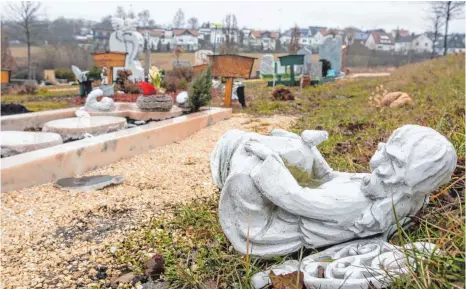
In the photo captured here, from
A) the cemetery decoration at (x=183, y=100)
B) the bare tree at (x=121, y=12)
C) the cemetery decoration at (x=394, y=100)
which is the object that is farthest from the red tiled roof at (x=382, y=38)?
the cemetery decoration at (x=183, y=100)

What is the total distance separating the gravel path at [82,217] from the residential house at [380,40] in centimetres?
7033

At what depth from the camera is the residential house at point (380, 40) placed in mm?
68875

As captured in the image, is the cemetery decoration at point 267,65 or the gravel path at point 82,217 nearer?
the gravel path at point 82,217

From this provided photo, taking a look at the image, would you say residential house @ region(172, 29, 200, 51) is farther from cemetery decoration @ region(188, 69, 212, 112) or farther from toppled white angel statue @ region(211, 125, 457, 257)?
toppled white angel statue @ region(211, 125, 457, 257)

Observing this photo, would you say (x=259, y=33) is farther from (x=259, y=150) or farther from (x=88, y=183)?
(x=259, y=150)

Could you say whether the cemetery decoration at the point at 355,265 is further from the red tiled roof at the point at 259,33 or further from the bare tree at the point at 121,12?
the red tiled roof at the point at 259,33

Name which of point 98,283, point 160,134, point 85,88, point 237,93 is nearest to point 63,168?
point 160,134

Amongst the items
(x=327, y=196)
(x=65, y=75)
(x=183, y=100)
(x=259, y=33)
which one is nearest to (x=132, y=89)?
(x=183, y=100)

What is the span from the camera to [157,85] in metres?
7.98

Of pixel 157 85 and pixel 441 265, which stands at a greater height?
pixel 157 85

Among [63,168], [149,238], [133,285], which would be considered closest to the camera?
[133,285]

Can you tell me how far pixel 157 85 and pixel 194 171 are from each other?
4.07 metres

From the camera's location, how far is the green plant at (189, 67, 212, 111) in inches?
303

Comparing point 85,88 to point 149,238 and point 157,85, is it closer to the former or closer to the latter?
point 157,85
